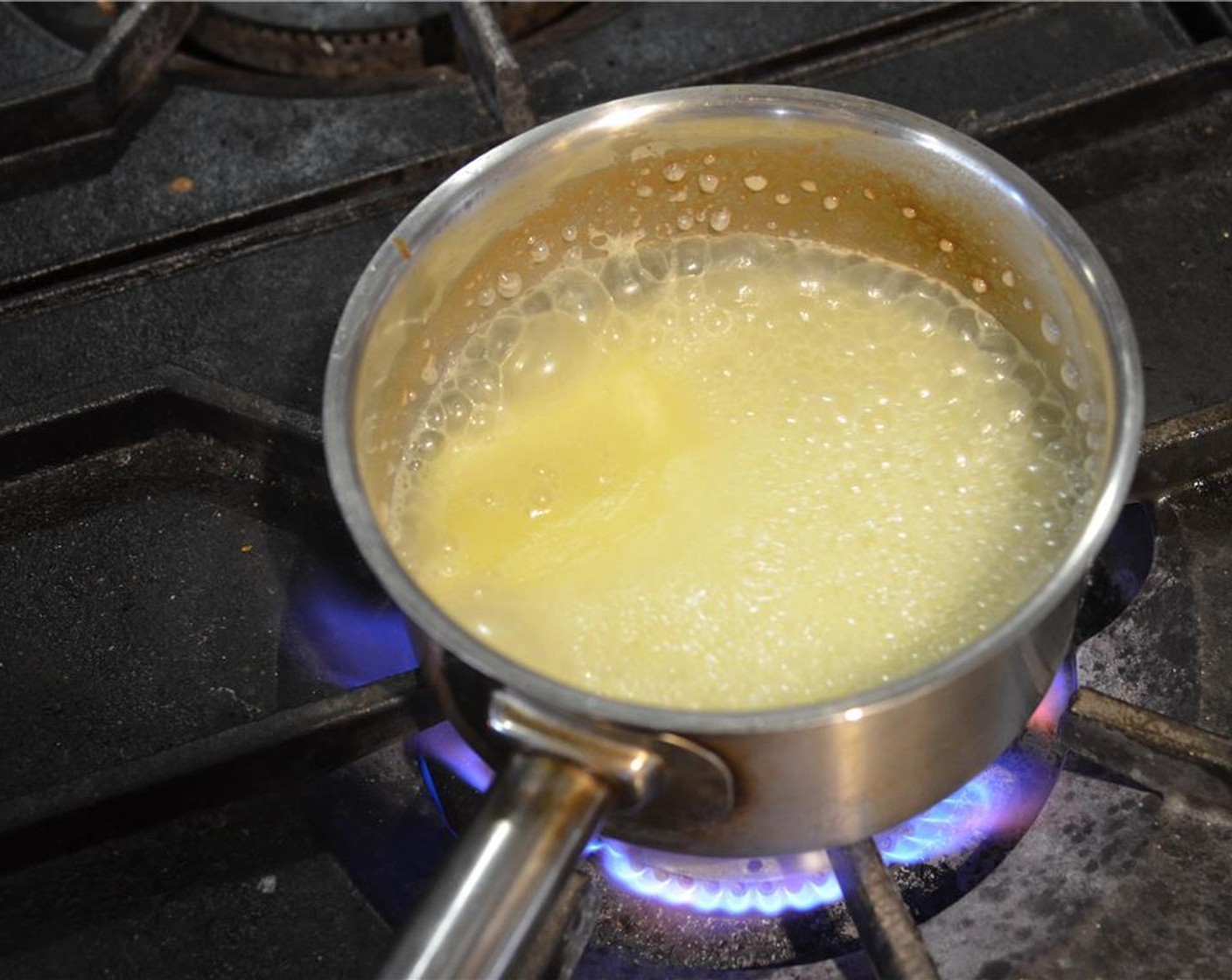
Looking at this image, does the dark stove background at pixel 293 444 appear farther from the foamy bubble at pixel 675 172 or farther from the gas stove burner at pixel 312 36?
the foamy bubble at pixel 675 172

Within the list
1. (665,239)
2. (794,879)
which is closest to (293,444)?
(665,239)

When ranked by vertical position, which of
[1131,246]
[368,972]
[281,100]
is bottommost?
[368,972]

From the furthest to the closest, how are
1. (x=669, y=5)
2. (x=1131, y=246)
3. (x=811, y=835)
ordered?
(x=669, y=5) → (x=1131, y=246) → (x=811, y=835)

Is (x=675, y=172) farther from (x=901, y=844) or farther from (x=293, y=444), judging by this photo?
(x=901, y=844)

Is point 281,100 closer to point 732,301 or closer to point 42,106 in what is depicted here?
point 42,106

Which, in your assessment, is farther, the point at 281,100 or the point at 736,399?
the point at 281,100

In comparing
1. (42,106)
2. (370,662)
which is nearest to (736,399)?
(370,662)

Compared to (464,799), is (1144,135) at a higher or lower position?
higher
